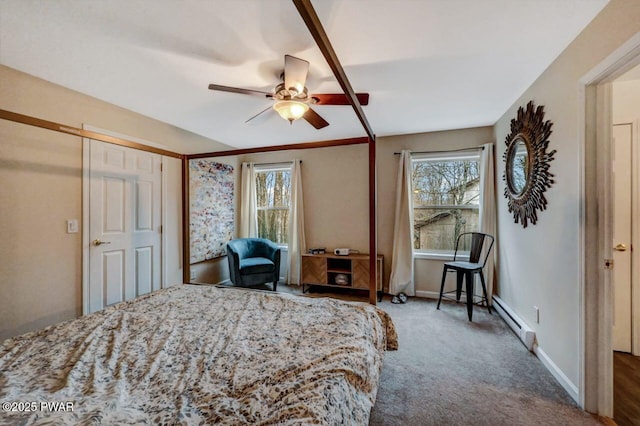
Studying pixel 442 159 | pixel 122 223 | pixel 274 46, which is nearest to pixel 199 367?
pixel 274 46

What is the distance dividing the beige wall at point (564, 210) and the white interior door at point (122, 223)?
393 cm

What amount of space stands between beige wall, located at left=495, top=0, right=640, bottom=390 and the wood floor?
24 centimetres

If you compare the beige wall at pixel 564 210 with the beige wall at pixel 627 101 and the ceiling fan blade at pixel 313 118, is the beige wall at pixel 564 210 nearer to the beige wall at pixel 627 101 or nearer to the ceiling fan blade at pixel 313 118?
the beige wall at pixel 627 101

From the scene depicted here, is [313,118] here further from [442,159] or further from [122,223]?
[122,223]

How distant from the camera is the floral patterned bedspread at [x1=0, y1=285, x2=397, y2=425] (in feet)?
2.72

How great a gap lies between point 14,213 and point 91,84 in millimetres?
1213

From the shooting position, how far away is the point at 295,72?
69.1 inches

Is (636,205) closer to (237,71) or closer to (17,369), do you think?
(237,71)

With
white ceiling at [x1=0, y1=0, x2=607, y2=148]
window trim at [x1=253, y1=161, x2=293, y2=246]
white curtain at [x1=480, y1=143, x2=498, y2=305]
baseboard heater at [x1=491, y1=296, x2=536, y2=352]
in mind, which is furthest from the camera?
window trim at [x1=253, y1=161, x2=293, y2=246]

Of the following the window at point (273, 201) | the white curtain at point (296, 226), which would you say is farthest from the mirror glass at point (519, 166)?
the window at point (273, 201)

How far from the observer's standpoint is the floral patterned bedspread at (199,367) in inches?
32.6

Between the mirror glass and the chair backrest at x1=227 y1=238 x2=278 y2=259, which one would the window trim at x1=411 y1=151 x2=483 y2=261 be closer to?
the mirror glass

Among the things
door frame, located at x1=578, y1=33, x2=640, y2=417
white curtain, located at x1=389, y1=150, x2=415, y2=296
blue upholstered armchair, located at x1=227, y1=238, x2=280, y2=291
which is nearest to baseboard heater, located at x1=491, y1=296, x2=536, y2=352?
door frame, located at x1=578, y1=33, x2=640, y2=417

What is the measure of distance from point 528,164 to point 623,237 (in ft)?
3.12
